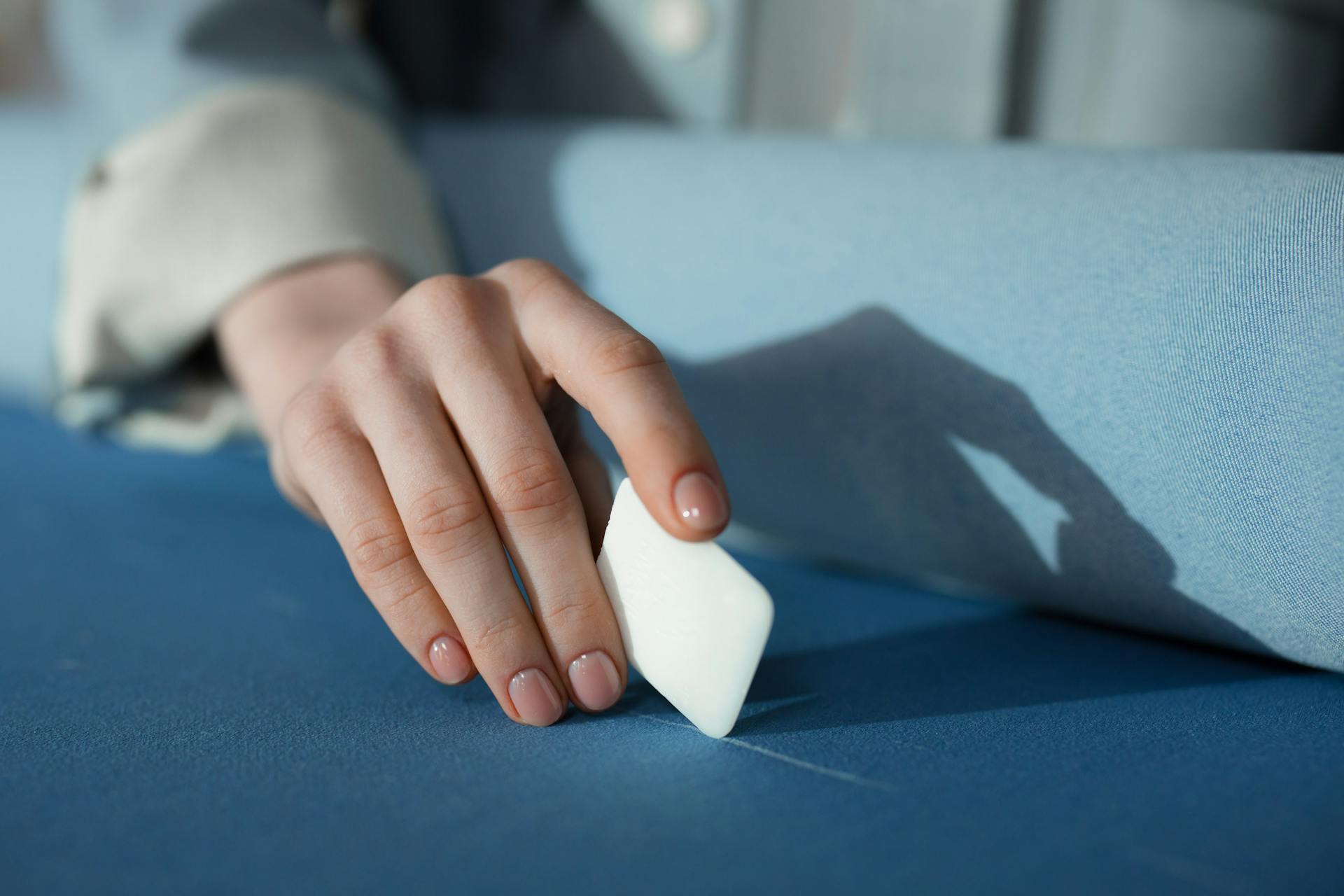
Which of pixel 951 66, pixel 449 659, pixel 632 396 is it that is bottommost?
pixel 449 659

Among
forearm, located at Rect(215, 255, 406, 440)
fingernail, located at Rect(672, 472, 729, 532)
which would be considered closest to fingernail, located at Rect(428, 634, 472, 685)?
fingernail, located at Rect(672, 472, 729, 532)

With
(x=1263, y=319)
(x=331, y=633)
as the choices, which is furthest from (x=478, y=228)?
(x=1263, y=319)

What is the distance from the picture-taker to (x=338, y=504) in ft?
1.28

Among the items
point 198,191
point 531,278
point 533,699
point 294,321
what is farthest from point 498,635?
point 198,191

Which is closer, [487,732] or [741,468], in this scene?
[487,732]

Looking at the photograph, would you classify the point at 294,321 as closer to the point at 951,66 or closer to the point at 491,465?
the point at 491,465

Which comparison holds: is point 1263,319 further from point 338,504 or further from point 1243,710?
point 338,504

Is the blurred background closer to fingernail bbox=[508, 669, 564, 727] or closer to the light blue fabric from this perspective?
the light blue fabric

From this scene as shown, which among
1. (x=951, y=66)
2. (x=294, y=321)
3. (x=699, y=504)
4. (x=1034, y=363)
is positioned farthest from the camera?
(x=951, y=66)

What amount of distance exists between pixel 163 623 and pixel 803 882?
0.32 meters

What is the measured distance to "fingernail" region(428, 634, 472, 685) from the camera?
377 mm

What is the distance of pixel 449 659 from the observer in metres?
0.38

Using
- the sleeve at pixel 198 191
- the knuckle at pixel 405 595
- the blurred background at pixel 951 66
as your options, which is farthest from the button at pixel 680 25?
the knuckle at pixel 405 595

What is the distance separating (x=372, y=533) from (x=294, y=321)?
0.79 ft
